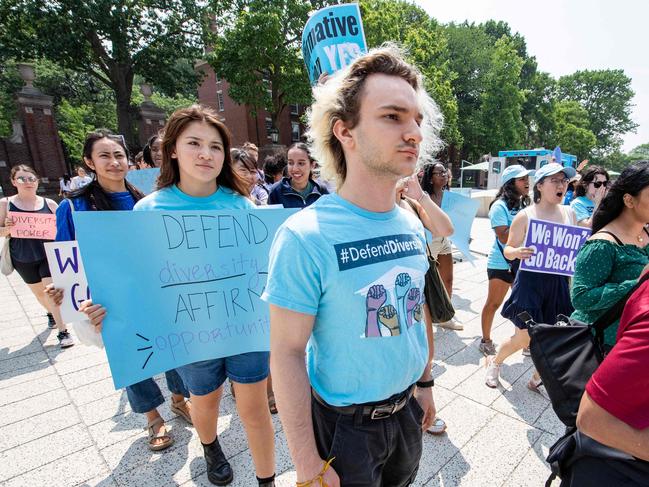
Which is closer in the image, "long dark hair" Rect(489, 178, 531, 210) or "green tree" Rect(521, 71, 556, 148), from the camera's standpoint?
"long dark hair" Rect(489, 178, 531, 210)

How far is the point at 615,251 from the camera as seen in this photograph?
6.31 feet

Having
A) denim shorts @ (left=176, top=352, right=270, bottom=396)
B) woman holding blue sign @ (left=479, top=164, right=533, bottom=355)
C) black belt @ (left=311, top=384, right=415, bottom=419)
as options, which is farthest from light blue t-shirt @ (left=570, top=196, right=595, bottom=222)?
denim shorts @ (left=176, top=352, right=270, bottom=396)

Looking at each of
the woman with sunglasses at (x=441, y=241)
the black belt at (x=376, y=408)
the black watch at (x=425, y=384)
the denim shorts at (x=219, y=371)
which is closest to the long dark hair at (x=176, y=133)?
the denim shorts at (x=219, y=371)

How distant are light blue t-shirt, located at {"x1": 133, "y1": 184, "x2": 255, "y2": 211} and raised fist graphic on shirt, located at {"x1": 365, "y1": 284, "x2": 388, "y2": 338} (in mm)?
1182

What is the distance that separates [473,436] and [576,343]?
1.28 meters

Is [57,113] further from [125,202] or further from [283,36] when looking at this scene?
[125,202]

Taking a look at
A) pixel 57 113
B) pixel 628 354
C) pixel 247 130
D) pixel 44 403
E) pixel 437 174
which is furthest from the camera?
pixel 247 130

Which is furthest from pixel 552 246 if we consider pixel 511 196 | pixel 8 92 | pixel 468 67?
pixel 468 67

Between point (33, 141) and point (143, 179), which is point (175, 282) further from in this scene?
point (33, 141)

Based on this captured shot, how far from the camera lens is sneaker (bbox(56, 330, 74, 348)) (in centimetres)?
406

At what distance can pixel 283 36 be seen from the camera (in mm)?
19156

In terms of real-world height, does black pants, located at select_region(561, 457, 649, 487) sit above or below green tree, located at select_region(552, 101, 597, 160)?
below

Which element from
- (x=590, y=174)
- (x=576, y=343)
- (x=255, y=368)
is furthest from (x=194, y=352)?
(x=590, y=174)

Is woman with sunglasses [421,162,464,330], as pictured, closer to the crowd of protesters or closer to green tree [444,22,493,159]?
the crowd of protesters
